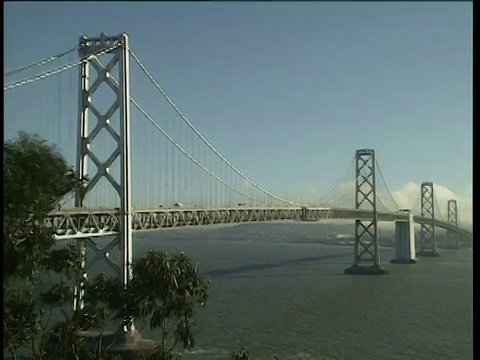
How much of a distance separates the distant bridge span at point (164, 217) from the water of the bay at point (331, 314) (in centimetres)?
28

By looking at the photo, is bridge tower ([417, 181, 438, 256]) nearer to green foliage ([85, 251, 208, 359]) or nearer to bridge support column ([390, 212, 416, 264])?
bridge support column ([390, 212, 416, 264])

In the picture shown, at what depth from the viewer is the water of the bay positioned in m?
6.63

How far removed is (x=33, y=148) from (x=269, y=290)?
358 inches

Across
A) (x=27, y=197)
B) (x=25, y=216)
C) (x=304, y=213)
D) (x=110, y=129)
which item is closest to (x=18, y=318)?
(x=25, y=216)

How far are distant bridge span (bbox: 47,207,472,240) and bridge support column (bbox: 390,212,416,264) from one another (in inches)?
152

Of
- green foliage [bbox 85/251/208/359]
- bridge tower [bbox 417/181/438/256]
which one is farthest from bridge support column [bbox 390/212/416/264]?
green foliage [bbox 85/251/208/359]

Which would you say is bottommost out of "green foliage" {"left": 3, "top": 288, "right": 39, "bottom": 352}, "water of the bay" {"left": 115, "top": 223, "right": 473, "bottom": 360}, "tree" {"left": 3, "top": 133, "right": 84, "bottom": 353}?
"water of the bay" {"left": 115, "top": 223, "right": 473, "bottom": 360}

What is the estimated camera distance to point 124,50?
7.50 m

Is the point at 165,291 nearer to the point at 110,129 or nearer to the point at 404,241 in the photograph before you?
the point at 110,129

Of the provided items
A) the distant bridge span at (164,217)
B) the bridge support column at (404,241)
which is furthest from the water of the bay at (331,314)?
the bridge support column at (404,241)

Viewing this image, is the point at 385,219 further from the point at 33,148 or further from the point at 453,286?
the point at 33,148

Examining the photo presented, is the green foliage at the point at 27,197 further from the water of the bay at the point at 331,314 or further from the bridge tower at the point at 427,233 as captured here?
the bridge tower at the point at 427,233

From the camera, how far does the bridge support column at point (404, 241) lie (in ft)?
58.4

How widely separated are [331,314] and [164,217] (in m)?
2.78
